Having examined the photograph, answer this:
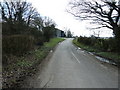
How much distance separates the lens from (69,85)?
781cm

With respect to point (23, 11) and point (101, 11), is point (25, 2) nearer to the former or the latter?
point (23, 11)

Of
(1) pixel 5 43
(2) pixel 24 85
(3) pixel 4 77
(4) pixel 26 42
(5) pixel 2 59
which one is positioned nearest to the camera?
(2) pixel 24 85

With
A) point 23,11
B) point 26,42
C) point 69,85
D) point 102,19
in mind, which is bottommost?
point 69,85

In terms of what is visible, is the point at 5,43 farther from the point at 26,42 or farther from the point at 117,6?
the point at 117,6

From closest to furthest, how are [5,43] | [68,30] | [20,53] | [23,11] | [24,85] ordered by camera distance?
[24,85]
[5,43]
[20,53]
[23,11]
[68,30]

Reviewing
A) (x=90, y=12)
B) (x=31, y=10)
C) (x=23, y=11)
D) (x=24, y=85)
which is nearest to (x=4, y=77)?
(x=24, y=85)

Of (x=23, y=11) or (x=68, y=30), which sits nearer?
(x=23, y=11)

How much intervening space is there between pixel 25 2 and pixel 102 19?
19545mm

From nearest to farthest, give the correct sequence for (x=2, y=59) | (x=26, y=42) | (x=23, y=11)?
(x=2, y=59) < (x=26, y=42) < (x=23, y=11)

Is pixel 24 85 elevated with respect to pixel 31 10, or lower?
lower

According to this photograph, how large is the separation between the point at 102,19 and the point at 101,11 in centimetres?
173

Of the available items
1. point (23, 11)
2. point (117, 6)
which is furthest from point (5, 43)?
point (23, 11)

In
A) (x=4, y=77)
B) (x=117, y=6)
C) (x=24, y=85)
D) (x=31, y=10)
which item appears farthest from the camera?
(x=31, y=10)

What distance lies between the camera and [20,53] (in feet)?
56.0
